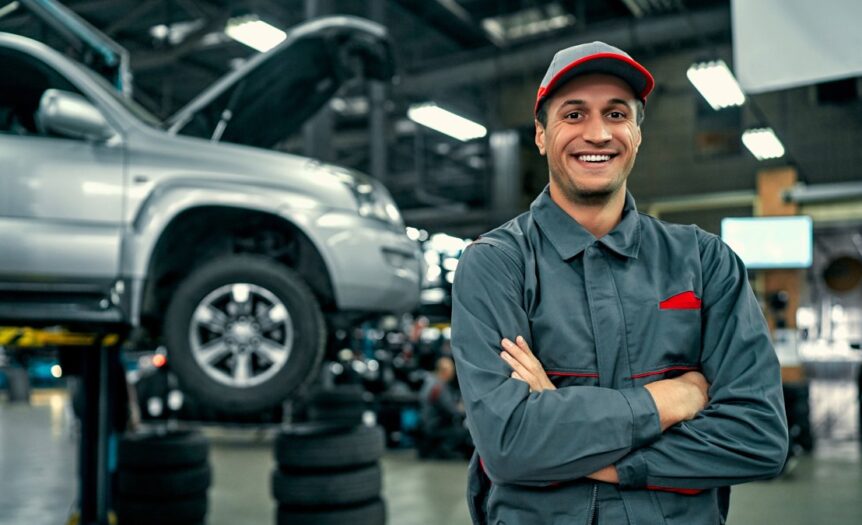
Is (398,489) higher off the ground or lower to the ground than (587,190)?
lower

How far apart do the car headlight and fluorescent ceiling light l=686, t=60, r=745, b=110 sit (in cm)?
614

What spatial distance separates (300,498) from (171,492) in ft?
3.60

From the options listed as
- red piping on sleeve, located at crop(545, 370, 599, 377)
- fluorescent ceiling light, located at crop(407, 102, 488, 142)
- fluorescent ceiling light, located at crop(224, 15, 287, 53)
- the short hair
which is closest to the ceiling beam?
fluorescent ceiling light, located at crop(407, 102, 488, 142)

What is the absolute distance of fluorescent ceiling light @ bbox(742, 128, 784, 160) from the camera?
11.3 metres

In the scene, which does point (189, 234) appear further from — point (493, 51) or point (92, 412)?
point (493, 51)

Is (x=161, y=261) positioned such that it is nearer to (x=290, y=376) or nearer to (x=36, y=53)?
(x=290, y=376)

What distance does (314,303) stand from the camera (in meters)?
3.67

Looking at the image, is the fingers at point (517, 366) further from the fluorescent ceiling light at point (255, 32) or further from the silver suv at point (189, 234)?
the fluorescent ceiling light at point (255, 32)

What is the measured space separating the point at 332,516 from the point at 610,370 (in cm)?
338

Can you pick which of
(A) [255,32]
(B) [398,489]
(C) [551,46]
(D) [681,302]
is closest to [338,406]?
(B) [398,489]

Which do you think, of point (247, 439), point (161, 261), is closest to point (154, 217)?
point (161, 261)

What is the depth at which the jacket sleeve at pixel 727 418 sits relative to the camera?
1411 mm

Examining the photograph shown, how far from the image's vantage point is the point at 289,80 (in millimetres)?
4359

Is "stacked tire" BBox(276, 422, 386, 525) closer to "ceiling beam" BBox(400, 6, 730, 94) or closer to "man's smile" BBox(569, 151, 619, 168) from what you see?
"man's smile" BBox(569, 151, 619, 168)
